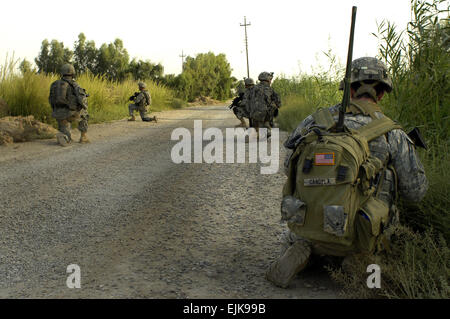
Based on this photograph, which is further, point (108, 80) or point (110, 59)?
point (110, 59)

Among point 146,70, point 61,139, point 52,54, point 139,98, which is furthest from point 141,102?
point 52,54

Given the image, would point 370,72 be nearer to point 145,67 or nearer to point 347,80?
point 347,80

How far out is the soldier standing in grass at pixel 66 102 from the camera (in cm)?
943

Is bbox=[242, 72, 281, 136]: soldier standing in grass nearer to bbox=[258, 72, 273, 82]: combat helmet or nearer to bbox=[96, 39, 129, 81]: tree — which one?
bbox=[258, 72, 273, 82]: combat helmet

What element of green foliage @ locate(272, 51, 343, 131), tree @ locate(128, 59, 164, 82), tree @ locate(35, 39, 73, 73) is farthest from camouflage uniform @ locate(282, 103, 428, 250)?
tree @ locate(35, 39, 73, 73)

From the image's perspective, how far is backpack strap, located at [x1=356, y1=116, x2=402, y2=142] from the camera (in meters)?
2.80

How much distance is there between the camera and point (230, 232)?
4.05m

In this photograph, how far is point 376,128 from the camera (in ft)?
9.31

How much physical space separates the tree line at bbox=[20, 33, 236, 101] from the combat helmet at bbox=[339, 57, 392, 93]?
2138 cm

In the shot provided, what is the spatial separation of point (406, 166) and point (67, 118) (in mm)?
8266

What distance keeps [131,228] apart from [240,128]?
9117 mm
